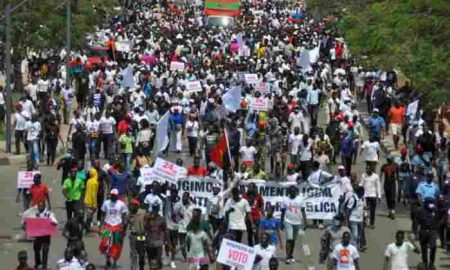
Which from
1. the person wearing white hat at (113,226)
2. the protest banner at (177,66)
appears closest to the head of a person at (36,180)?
the person wearing white hat at (113,226)

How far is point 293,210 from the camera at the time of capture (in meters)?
22.1

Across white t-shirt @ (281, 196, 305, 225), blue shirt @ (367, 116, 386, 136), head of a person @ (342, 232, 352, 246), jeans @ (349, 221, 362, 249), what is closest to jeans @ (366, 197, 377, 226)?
jeans @ (349, 221, 362, 249)

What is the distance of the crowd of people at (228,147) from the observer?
68.4 ft

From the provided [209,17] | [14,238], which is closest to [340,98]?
[14,238]

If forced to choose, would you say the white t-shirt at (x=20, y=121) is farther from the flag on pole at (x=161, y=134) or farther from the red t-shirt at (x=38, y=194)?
the red t-shirt at (x=38, y=194)

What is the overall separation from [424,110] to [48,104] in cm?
883

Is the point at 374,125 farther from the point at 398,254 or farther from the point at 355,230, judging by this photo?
the point at 398,254

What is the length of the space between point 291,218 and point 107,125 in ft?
31.7

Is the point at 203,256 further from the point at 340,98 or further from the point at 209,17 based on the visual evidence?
the point at 209,17

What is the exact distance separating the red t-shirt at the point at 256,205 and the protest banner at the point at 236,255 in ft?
11.1

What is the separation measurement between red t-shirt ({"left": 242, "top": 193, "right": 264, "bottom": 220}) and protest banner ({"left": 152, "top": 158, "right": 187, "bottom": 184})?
1.35 meters

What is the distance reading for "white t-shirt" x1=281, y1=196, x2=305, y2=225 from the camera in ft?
72.3

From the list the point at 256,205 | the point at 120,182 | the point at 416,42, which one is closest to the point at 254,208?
the point at 256,205

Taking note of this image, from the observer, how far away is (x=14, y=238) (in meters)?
23.4
